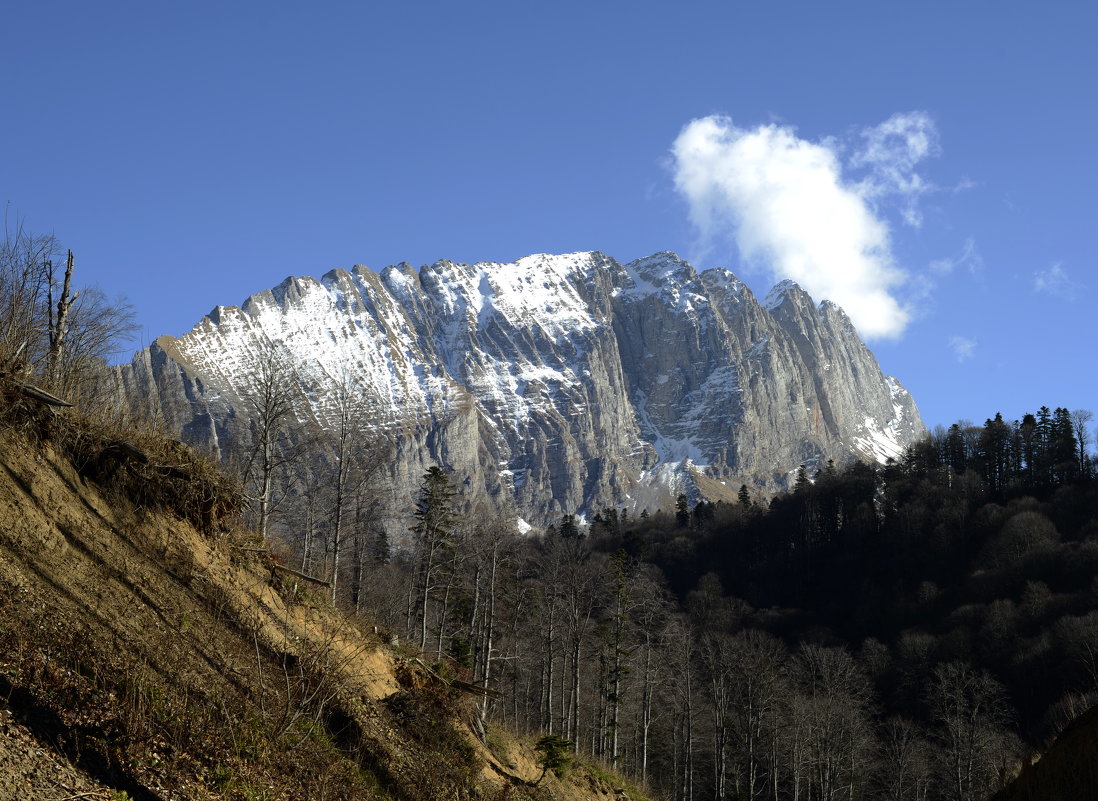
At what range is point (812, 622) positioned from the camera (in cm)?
8450

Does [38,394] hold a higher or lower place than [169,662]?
higher

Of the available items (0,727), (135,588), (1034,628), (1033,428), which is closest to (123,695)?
(0,727)

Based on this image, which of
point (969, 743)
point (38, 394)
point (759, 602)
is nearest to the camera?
point (38, 394)

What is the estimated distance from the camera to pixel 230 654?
41.0 ft

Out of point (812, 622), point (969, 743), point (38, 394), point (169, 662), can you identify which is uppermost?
point (38, 394)

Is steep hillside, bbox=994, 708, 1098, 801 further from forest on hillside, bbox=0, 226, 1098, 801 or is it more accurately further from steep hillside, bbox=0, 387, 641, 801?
steep hillside, bbox=0, 387, 641, 801

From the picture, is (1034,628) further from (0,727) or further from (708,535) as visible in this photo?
(0,727)

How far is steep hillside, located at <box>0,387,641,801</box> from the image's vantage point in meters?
8.75

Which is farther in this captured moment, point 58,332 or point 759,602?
point 759,602

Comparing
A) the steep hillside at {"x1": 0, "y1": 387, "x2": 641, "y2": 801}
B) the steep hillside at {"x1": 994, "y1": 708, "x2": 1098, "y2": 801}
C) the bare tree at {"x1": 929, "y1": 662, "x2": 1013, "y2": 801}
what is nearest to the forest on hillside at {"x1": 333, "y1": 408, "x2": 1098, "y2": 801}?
the bare tree at {"x1": 929, "y1": 662, "x2": 1013, "y2": 801}

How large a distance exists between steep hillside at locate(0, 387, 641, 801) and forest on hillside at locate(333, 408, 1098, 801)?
549cm

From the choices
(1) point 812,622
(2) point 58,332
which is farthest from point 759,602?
(2) point 58,332

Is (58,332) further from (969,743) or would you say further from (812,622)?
(812,622)

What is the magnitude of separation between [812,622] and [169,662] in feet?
267
